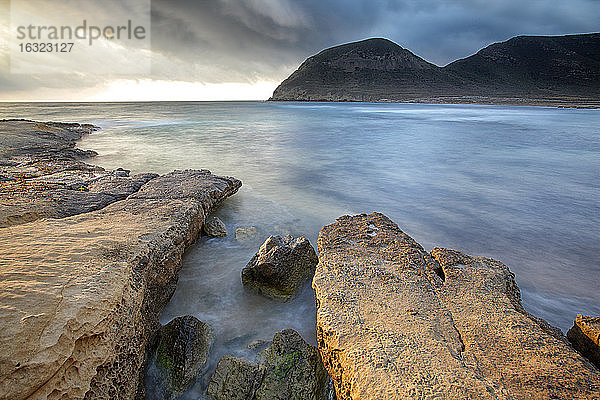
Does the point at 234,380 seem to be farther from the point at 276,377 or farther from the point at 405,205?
the point at 405,205

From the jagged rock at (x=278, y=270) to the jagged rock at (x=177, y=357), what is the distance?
66cm

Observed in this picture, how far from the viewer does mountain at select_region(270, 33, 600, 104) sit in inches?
2537

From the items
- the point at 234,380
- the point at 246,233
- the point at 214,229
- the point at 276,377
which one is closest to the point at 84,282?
the point at 234,380

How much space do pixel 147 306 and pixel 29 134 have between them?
10773mm

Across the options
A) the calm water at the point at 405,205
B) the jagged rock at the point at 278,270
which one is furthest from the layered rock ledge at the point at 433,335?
the calm water at the point at 405,205

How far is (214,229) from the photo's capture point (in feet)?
12.3

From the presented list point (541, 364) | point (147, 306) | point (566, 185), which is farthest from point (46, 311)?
point (566, 185)

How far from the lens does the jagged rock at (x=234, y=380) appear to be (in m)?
1.83

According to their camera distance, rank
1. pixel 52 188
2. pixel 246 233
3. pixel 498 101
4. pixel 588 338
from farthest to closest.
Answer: pixel 498 101 → pixel 246 233 → pixel 52 188 → pixel 588 338

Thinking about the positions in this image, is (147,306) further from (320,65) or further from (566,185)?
(320,65)

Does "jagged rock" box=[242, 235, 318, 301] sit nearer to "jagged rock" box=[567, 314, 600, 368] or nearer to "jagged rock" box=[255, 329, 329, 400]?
"jagged rock" box=[255, 329, 329, 400]

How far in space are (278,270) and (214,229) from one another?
53.4 inches

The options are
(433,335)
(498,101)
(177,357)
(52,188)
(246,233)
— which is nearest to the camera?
(433,335)

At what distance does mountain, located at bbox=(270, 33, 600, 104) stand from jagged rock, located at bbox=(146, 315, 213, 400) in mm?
63045
